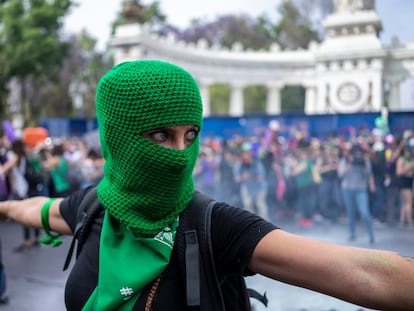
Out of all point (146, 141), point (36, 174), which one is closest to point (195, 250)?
point (146, 141)

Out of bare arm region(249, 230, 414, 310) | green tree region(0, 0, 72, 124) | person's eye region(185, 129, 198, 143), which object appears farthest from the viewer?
green tree region(0, 0, 72, 124)

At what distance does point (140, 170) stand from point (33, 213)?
0.77 meters

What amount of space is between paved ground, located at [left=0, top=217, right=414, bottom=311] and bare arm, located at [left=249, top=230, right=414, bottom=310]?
1.67 meters

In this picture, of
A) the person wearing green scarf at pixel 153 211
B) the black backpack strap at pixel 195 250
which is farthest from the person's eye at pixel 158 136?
the black backpack strap at pixel 195 250

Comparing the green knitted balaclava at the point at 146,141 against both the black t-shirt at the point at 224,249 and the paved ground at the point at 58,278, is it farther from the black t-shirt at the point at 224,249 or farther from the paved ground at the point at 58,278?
the paved ground at the point at 58,278

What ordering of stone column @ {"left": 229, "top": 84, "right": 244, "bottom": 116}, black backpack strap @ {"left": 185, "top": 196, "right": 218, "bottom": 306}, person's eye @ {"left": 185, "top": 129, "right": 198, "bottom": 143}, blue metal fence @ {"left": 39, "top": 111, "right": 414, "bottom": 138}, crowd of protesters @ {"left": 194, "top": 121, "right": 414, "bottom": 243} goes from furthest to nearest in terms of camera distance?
stone column @ {"left": 229, "top": 84, "right": 244, "bottom": 116} < blue metal fence @ {"left": 39, "top": 111, "right": 414, "bottom": 138} < crowd of protesters @ {"left": 194, "top": 121, "right": 414, "bottom": 243} < person's eye @ {"left": 185, "top": 129, "right": 198, "bottom": 143} < black backpack strap @ {"left": 185, "top": 196, "right": 218, "bottom": 306}

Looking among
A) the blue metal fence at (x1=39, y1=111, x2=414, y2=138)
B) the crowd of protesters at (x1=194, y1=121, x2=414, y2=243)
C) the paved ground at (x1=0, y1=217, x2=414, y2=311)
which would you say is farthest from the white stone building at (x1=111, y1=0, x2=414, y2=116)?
the paved ground at (x1=0, y1=217, x2=414, y2=311)

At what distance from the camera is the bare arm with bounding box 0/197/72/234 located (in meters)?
1.80

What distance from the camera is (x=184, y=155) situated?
132 cm

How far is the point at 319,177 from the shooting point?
9438 millimetres

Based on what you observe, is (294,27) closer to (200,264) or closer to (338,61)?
(338,61)

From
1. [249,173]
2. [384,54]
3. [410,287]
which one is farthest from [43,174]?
[384,54]

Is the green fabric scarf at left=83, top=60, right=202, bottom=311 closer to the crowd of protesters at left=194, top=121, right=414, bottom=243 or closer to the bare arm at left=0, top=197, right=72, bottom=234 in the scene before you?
the bare arm at left=0, top=197, right=72, bottom=234

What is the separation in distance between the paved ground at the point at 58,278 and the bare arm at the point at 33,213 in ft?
5.40
